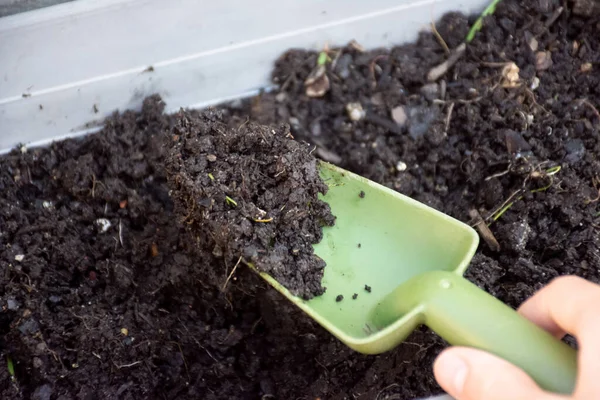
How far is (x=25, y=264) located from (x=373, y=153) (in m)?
0.91

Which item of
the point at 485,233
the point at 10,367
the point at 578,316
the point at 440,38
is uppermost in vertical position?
the point at 440,38

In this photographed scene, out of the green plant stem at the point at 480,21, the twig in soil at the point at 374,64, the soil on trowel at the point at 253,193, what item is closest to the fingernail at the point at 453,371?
the soil on trowel at the point at 253,193

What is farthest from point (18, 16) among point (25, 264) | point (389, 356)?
point (389, 356)

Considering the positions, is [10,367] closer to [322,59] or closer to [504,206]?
[322,59]

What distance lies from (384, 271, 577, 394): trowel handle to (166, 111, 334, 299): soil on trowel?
235 millimetres

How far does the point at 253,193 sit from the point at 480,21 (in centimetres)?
90

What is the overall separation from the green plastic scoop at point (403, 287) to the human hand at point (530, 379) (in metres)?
0.05

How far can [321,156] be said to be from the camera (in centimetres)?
149

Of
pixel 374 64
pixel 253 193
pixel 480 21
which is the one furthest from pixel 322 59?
pixel 253 193

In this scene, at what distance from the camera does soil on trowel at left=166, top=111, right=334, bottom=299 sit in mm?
1095

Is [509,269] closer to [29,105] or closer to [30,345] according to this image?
[30,345]

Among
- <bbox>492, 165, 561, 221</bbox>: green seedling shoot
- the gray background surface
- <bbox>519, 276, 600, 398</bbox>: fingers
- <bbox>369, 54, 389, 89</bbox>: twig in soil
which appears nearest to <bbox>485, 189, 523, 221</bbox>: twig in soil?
<bbox>492, 165, 561, 221</bbox>: green seedling shoot

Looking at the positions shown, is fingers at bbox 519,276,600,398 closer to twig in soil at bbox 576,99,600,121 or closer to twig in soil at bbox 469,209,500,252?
twig in soil at bbox 469,209,500,252

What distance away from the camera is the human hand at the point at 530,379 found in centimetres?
78
